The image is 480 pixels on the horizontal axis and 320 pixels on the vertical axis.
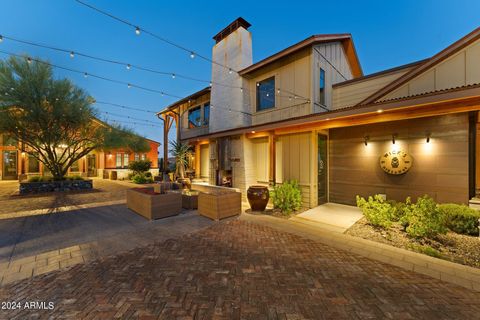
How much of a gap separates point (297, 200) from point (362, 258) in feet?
9.57

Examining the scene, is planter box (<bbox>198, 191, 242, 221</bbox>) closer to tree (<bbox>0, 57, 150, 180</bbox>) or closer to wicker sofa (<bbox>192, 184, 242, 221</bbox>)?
wicker sofa (<bbox>192, 184, 242, 221</bbox>)

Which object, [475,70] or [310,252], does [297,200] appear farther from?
[475,70]

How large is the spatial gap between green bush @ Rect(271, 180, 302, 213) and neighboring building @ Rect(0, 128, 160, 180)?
43.3 feet

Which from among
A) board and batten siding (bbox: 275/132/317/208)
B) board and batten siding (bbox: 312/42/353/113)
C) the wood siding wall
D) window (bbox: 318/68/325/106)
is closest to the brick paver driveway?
board and batten siding (bbox: 275/132/317/208)

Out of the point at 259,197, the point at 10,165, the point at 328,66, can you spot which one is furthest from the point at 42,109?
the point at 328,66

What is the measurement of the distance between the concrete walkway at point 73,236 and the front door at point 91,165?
1476 centimetres

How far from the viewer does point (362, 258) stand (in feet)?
11.2

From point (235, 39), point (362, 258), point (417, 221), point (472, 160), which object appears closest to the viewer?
point (362, 258)

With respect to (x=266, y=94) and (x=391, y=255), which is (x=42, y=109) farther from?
(x=391, y=255)

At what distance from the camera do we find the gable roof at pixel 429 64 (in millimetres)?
5387

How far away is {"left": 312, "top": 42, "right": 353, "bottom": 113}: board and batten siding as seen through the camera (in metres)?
7.43

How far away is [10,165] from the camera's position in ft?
51.6

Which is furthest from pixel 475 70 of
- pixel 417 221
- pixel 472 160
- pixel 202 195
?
pixel 202 195

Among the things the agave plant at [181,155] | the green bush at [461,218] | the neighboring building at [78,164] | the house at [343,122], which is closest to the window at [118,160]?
the neighboring building at [78,164]
